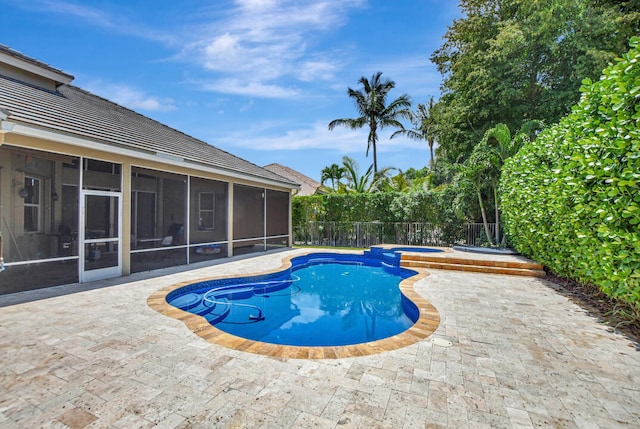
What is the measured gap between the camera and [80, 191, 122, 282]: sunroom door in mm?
7391

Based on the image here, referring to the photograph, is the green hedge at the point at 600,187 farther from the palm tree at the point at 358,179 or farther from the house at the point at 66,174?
the palm tree at the point at 358,179

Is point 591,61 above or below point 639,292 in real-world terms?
above

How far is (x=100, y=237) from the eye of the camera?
7.92m

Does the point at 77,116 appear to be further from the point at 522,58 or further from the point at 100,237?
the point at 522,58

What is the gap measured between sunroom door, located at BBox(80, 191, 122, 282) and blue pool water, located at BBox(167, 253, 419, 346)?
2.47 meters

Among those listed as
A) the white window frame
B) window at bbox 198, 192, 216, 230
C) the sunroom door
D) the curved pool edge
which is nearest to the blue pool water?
the curved pool edge

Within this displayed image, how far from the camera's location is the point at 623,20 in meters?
12.5

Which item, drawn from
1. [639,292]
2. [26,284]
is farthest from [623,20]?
[26,284]

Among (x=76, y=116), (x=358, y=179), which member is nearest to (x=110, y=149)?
(x=76, y=116)

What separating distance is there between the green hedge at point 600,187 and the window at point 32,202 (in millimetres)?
13463

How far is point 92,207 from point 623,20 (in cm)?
2057

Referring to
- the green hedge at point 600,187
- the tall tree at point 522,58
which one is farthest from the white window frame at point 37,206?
the tall tree at point 522,58

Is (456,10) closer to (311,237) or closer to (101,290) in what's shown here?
(311,237)

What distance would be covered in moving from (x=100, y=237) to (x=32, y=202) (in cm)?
358
